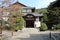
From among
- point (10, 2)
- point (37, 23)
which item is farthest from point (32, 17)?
point (10, 2)

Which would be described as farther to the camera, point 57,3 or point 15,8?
point 15,8

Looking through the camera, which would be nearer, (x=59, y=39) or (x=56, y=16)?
(x=59, y=39)

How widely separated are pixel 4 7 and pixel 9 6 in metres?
0.71

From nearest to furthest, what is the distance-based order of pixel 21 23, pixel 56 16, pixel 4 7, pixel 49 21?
pixel 4 7
pixel 21 23
pixel 56 16
pixel 49 21

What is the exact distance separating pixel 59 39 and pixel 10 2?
6.72 metres

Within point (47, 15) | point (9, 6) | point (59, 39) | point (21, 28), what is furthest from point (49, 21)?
point (9, 6)

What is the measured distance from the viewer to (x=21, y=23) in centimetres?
3353

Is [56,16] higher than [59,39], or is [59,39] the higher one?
[56,16]

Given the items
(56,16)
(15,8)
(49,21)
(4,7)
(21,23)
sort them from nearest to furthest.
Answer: (4,7)
(15,8)
(21,23)
(56,16)
(49,21)

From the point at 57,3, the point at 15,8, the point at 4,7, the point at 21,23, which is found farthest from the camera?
the point at 21,23

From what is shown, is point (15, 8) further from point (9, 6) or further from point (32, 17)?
point (32, 17)

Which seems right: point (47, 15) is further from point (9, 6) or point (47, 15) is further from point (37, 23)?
point (9, 6)

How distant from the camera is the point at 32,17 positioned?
42875 millimetres

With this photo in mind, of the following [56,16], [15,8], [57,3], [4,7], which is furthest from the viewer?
[56,16]
